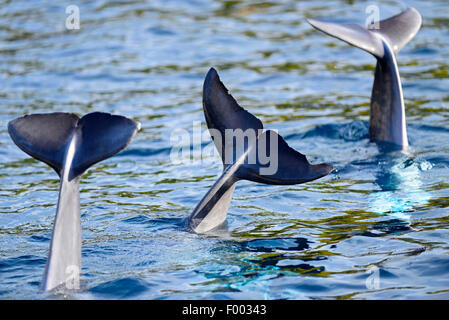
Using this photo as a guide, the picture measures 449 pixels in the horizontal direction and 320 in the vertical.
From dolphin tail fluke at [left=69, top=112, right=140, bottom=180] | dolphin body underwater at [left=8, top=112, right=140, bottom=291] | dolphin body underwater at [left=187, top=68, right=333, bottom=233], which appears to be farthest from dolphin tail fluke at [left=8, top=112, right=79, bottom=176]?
dolphin body underwater at [left=187, top=68, right=333, bottom=233]

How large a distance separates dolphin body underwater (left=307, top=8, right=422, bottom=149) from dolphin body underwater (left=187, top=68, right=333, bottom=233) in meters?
2.54

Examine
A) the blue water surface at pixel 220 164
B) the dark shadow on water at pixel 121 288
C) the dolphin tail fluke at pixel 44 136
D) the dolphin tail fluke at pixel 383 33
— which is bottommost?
the dark shadow on water at pixel 121 288

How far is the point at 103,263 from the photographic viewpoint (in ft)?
19.2

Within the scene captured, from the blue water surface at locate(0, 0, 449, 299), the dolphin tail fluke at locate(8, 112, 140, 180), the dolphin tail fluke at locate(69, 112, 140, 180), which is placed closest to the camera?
the dolphin tail fluke at locate(69, 112, 140, 180)

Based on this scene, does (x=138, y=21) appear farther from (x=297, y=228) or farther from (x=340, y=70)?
(x=297, y=228)

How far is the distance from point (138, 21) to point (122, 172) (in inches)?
261

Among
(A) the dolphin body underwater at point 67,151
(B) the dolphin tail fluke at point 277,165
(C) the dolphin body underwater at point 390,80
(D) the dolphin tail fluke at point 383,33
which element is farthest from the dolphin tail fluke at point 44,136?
(C) the dolphin body underwater at point 390,80

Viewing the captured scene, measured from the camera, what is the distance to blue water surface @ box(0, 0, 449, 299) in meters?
5.56

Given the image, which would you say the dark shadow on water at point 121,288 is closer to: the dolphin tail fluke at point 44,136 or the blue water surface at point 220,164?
the blue water surface at point 220,164

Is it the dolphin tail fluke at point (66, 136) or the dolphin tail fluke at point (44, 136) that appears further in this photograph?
the dolphin tail fluke at point (44, 136)

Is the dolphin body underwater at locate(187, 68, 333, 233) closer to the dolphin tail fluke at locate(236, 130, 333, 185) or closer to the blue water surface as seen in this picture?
the dolphin tail fluke at locate(236, 130, 333, 185)

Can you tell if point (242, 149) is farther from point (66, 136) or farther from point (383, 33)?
point (383, 33)

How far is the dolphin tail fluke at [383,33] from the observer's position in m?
7.35

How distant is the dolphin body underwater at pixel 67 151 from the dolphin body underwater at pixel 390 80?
3.57 meters
